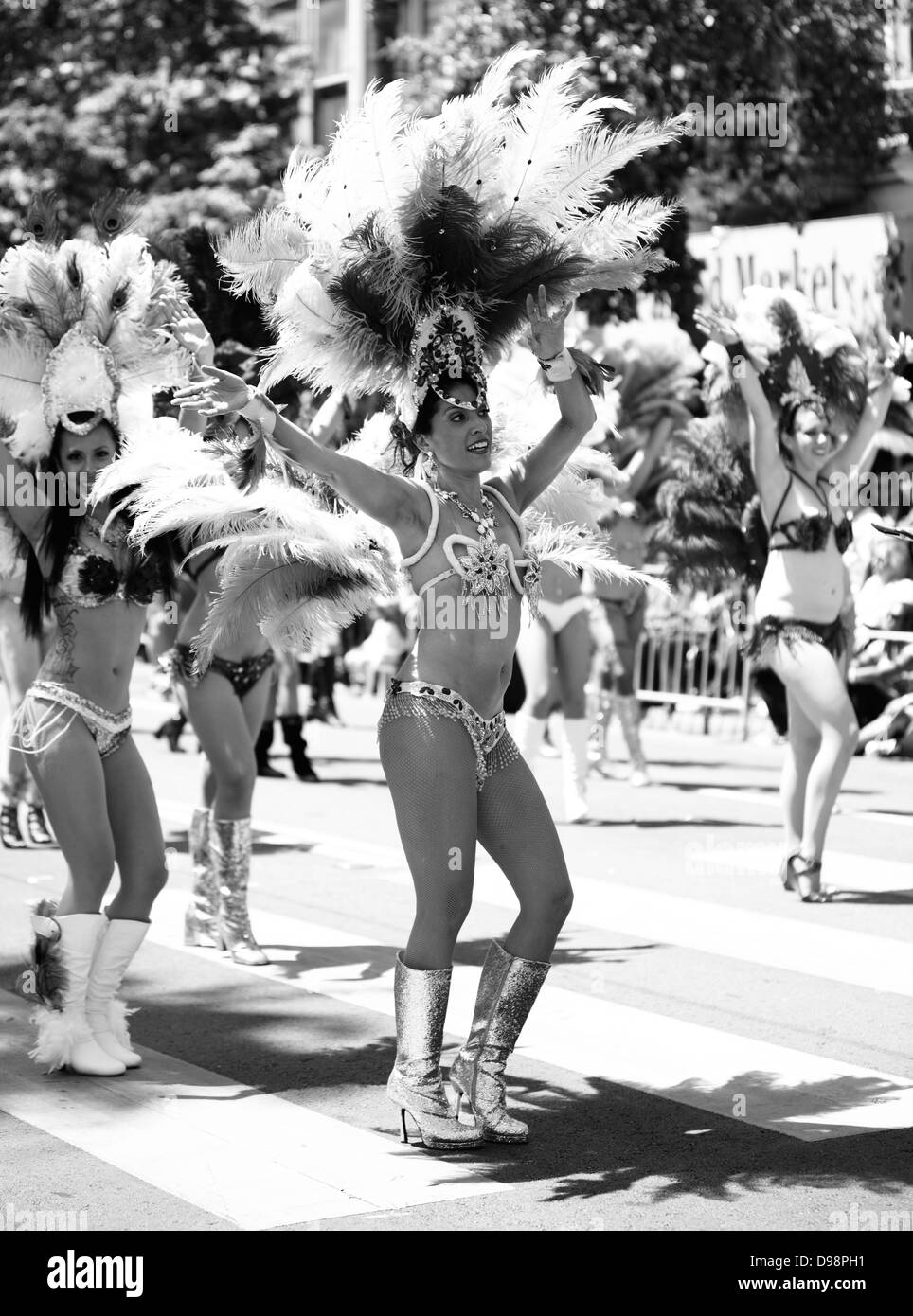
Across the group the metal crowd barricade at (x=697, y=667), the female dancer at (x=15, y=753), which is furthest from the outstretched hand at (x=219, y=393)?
the metal crowd barricade at (x=697, y=667)

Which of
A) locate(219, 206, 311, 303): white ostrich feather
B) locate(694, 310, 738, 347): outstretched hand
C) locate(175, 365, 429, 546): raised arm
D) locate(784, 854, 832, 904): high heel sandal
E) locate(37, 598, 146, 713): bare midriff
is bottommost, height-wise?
locate(784, 854, 832, 904): high heel sandal

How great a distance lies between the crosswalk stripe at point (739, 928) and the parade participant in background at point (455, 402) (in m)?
2.22

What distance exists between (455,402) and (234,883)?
275 cm

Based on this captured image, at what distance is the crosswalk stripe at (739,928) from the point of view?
6.77m

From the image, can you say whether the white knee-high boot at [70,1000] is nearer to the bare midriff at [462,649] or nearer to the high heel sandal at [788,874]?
the bare midriff at [462,649]

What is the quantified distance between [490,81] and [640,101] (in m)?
11.3

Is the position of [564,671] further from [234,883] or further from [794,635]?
[234,883]

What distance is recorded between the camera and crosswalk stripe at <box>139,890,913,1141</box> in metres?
5.07

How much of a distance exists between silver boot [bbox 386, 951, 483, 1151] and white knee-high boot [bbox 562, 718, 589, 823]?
5589mm

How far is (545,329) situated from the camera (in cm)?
491

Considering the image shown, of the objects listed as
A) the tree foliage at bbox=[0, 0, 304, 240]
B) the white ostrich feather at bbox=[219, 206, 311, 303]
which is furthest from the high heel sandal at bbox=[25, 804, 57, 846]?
the tree foliage at bbox=[0, 0, 304, 240]

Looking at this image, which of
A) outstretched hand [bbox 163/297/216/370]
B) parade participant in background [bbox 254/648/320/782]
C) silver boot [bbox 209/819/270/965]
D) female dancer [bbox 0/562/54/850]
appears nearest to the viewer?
outstretched hand [bbox 163/297/216/370]

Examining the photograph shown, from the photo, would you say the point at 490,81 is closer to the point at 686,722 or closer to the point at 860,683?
the point at 860,683

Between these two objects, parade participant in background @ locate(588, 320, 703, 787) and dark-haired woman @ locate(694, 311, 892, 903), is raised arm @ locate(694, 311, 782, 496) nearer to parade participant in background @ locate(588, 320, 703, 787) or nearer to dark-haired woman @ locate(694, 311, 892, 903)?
dark-haired woman @ locate(694, 311, 892, 903)
